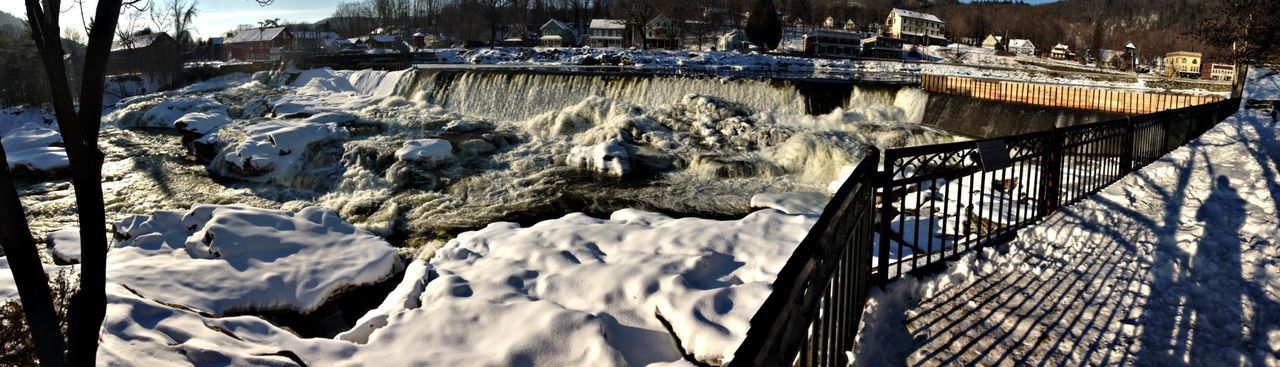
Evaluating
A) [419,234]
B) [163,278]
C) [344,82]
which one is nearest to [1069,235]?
[163,278]

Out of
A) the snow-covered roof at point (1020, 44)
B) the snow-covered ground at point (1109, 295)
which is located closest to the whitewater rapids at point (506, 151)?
the snow-covered ground at point (1109, 295)

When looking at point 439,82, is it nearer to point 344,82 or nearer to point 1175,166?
point 344,82

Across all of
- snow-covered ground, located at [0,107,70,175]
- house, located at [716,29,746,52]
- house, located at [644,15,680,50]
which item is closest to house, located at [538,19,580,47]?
house, located at [644,15,680,50]

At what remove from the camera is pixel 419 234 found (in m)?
13.4

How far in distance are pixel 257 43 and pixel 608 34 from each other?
4406 cm

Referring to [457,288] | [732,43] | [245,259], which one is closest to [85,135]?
[457,288]

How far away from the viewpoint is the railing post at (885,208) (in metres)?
4.50

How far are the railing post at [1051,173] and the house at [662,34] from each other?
7812cm

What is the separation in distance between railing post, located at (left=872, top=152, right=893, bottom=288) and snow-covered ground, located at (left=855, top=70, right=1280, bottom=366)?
0.58ft

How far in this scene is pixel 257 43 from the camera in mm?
83750

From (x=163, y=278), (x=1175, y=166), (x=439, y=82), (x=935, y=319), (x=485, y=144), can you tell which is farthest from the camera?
(x=439, y=82)

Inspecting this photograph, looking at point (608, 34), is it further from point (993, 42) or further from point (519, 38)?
point (993, 42)

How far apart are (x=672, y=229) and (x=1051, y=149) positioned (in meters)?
4.84

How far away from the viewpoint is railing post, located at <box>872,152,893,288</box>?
4504 mm
